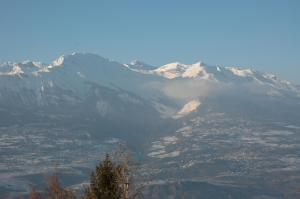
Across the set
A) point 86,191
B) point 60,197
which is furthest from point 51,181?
point 86,191

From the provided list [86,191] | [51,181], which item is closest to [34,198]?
[51,181]

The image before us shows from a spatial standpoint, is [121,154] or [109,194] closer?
[109,194]

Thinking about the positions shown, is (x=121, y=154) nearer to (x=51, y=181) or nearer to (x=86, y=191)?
(x=86, y=191)

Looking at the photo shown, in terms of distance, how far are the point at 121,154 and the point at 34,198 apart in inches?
523

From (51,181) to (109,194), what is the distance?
43.0ft

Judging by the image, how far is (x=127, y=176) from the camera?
67125 millimetres

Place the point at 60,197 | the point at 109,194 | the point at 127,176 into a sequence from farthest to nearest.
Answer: the point at 60,197
the point at 127,176
the point at 109,194

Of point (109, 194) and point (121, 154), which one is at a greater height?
point (121, 154)

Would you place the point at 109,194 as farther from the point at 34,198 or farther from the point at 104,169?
the point at 34,198

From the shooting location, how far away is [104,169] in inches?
2527

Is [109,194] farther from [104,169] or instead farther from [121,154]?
[121,154]

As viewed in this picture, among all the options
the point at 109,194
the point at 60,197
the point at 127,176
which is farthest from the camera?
the point at 60,197

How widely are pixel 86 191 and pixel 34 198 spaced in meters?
11.5

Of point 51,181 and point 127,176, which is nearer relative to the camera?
point 127,176
